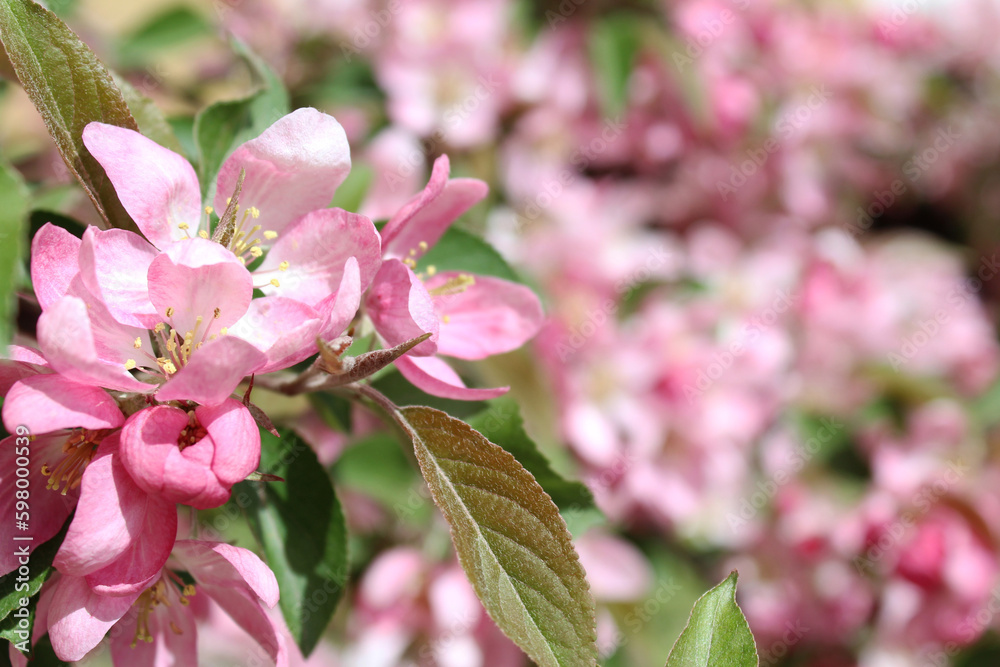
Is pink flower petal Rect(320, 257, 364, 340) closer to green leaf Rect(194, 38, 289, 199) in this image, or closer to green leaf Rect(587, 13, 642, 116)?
green leaf Rect(194, 38, 289, 199)

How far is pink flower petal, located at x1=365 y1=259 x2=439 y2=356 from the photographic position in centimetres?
48

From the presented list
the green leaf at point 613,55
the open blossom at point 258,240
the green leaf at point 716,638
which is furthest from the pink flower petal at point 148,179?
the green leaf at point 613,55

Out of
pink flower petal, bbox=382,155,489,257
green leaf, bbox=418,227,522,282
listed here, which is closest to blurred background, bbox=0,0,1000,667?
green leaf, bbox=418,227,522,282

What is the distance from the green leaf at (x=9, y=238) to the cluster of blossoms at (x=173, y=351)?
22mm

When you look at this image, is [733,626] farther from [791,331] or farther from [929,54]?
[929,54]

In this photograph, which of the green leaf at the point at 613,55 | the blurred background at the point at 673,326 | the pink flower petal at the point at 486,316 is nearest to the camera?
the pink flower petal at the point at 486,316

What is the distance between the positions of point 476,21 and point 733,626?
112 cm

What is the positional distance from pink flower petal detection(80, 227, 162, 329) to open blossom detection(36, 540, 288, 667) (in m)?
0.15

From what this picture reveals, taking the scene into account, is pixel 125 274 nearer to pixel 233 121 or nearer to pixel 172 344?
pixel 172 344

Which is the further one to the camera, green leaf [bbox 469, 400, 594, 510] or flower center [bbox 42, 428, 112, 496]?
green leaf [bbox 469, 400, 594, 510]

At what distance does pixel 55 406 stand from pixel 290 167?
0.21m

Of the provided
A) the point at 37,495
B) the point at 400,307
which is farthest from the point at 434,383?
the point at 37,495

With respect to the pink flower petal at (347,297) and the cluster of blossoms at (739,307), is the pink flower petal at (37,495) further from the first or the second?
the cluster of blossoms at (739,307)

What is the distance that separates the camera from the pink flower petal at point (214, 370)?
40 centimetres
